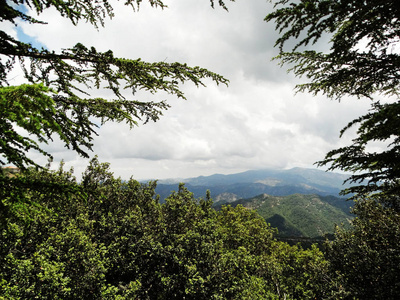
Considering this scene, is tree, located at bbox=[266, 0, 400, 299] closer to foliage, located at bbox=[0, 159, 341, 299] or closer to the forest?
the forest

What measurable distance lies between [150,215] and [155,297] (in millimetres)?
7831

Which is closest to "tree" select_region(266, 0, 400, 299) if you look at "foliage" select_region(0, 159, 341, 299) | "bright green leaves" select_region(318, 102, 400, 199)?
"bright green leaves" select_region(318, 102, 400, 199)

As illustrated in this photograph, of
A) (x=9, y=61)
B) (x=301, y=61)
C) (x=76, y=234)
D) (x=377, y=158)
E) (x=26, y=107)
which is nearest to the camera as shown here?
(x=26, y=107)

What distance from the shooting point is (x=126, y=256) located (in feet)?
56.4

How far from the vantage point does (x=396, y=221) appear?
1439cm

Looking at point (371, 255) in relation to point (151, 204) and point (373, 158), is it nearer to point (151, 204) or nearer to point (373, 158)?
point (373, 158)

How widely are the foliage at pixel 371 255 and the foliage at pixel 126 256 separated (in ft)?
6.35

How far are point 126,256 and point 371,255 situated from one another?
1971 centimetres

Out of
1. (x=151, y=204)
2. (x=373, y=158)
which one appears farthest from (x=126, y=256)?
→ (x=373, y=158)

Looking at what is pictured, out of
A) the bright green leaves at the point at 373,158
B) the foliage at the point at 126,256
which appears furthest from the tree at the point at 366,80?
the foliage at the point at 126,256

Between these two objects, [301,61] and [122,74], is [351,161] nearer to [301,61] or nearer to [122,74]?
[301,61]

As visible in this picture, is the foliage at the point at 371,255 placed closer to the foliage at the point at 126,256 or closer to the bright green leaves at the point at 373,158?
the foliage at the point at 126,256

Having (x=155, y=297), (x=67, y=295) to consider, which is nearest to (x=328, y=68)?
(x=67, y=295)

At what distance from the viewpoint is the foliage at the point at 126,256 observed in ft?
34.0
